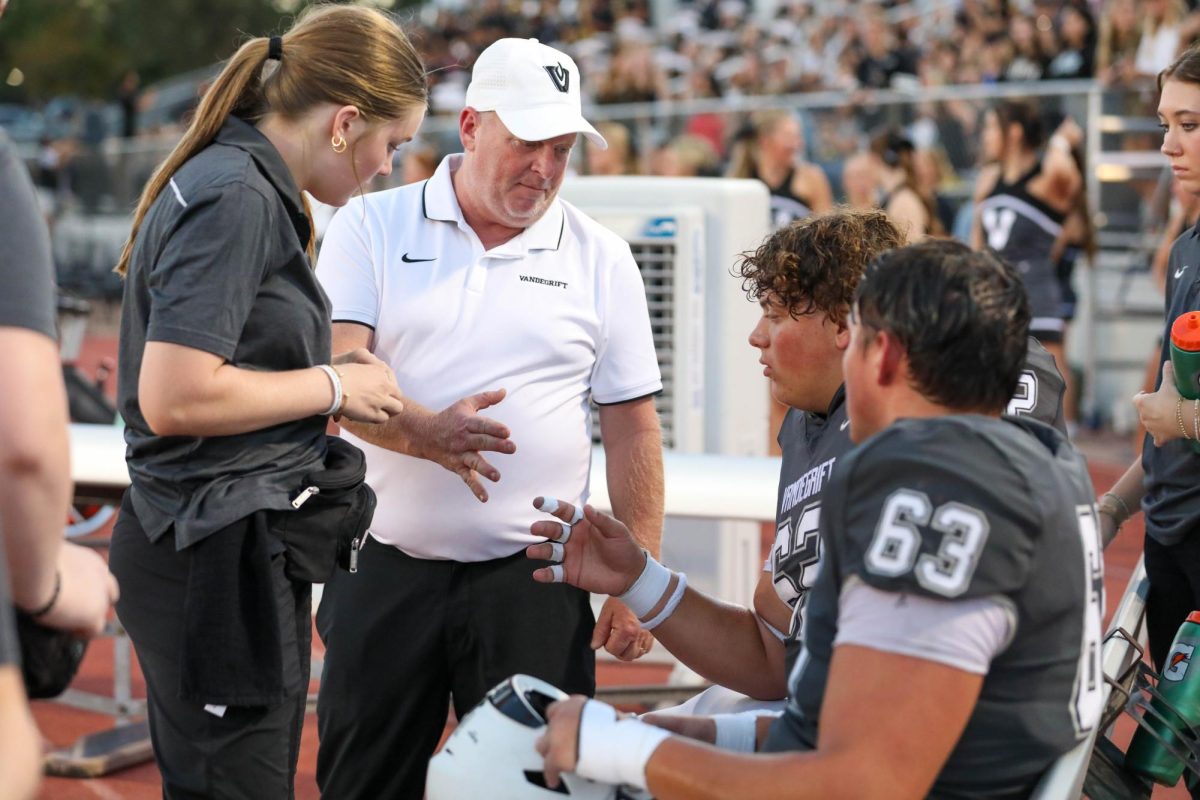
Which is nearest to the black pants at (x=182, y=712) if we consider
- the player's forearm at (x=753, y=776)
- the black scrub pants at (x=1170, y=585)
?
the player's forearm at (x=753, y=776)

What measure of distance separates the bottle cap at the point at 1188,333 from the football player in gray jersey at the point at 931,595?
1.04 meters

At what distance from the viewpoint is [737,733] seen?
7.96 feet

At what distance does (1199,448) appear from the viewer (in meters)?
3.17

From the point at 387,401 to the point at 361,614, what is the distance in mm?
716

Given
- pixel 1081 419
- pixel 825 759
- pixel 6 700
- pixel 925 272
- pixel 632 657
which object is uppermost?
pixel 925 272

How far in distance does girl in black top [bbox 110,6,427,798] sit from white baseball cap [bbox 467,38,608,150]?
1.59ft

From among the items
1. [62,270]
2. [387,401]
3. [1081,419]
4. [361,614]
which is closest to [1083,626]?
[387,401]

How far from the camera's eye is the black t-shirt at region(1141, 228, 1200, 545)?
3.30 metres

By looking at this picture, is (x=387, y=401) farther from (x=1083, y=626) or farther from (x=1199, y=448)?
(x=1199, y=448)

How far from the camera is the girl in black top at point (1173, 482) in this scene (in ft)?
10.8

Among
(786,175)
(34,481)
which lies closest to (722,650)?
(34,481)

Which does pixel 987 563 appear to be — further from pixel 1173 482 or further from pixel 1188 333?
pixel 1173 482

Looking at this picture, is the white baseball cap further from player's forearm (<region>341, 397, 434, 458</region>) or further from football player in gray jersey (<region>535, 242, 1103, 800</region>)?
football player in gray jersey (<region>535, 242, 1103, 800</region>)

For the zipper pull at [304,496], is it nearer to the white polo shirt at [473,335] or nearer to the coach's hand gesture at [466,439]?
the coach's hand gesture at [466,439]
